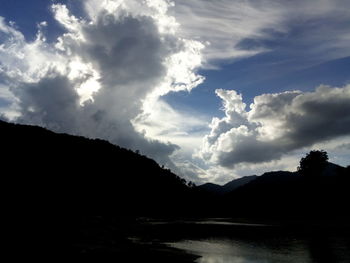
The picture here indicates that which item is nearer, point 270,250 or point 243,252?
point 243,252

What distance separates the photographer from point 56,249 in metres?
63.6

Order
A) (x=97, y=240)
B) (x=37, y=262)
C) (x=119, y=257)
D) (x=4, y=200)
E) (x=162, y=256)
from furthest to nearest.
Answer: (x=4, y=200)
(x=97, y=240)
(x=162, y=256)
(x=119, y=257)
(x=37, y=262)

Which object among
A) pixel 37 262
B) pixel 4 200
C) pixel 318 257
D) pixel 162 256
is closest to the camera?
pixel 37 262

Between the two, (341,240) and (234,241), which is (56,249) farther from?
(341,240)

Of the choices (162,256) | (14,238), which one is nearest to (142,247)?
(162,256)

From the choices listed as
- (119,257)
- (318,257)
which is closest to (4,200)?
(119,257)

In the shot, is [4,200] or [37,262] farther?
[4,200]

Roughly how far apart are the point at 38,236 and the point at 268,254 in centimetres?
5373

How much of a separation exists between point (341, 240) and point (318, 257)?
112 feet

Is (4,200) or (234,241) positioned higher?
(4,200)

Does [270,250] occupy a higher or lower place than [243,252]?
higher

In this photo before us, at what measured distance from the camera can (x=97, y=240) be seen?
82.6 metres

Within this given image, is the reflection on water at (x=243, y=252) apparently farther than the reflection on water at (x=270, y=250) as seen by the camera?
Yes

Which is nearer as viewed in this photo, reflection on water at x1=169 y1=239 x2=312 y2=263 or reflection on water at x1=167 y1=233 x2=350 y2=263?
reflection on water at x1=167 y1=233 x2=350 y2=263
